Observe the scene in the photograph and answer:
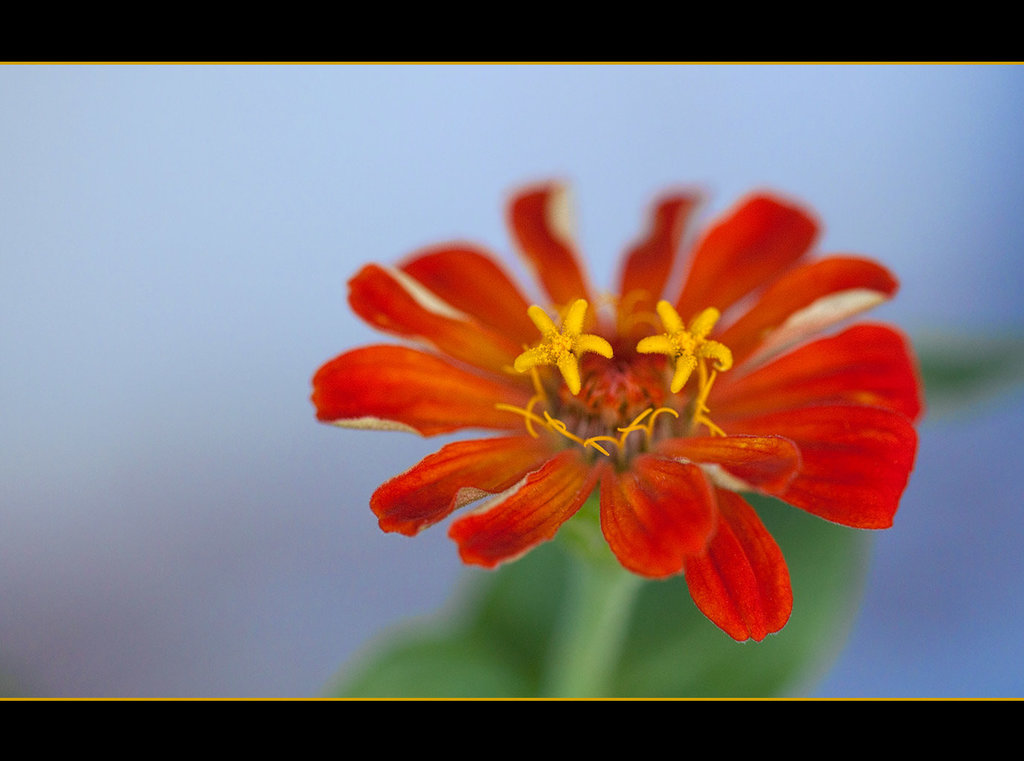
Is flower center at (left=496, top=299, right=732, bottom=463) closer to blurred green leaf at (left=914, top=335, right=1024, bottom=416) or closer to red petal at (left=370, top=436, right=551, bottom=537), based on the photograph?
red petal at (left=370, top=436, right=551, bottom=537)

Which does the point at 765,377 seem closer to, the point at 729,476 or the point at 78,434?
the point at 729,476

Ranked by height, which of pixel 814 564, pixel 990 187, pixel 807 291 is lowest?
pixel 814 564

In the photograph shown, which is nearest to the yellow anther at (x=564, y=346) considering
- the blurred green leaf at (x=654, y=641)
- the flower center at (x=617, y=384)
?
the flower center at (x=617, y=384)

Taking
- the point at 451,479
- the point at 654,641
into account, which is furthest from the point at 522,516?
the point at 654,641

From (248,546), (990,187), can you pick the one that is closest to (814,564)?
(990,187)

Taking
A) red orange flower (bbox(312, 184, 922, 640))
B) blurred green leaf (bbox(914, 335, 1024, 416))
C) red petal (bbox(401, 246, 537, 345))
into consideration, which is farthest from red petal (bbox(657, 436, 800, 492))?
blurred green leaf (bbox(914, 335, 1024, 416))

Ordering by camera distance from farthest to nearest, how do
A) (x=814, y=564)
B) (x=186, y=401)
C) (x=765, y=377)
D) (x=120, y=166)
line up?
1. (x=186, y=401)
2. (x=120, y=166)
3. (x=814, y=564)
4. (x=765, y=377)

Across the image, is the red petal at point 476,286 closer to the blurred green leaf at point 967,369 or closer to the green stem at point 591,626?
the green stem at point 591,626

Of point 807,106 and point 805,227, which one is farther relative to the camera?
point 807,106
